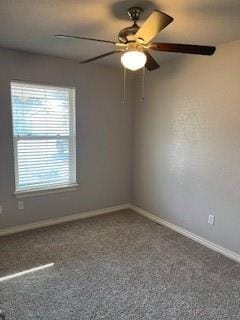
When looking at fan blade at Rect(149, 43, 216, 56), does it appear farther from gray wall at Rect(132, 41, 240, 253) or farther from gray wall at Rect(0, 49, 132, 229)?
gray wall at Rect(0, 49, 132, 229)

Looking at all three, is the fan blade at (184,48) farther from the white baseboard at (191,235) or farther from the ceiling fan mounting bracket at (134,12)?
the white baseboard at (191,235)

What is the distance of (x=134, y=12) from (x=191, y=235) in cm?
260

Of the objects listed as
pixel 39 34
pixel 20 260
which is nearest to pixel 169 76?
pixel 39 34

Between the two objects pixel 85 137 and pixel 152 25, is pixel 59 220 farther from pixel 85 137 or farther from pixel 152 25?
pixel 152 25

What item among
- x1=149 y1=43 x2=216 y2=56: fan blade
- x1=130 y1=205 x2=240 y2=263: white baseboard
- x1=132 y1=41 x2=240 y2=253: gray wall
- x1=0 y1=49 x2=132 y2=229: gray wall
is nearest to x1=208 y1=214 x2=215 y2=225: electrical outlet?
x1=132 y1=41 x2=240 y2=253: gray wall

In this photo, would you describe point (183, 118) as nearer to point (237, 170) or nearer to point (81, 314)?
point (237, 170)

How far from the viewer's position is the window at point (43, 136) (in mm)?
3289

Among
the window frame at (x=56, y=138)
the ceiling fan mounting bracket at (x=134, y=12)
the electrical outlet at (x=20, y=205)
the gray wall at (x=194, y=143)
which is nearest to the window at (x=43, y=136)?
the window frame at (x=56, y=138)

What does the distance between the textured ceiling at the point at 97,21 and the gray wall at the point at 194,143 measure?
18.4 inches

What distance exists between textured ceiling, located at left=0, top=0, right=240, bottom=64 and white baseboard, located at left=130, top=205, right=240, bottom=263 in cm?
226

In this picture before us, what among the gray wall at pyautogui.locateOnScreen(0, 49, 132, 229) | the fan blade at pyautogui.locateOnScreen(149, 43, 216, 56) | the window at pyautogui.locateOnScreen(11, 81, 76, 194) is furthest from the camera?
the window at pyautogui.locateOnScreen(11, 81, 76, 194)

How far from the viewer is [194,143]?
318 centimetres

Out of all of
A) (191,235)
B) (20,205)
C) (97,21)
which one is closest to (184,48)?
(97,21)

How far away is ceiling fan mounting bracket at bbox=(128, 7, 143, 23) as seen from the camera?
200 cm
